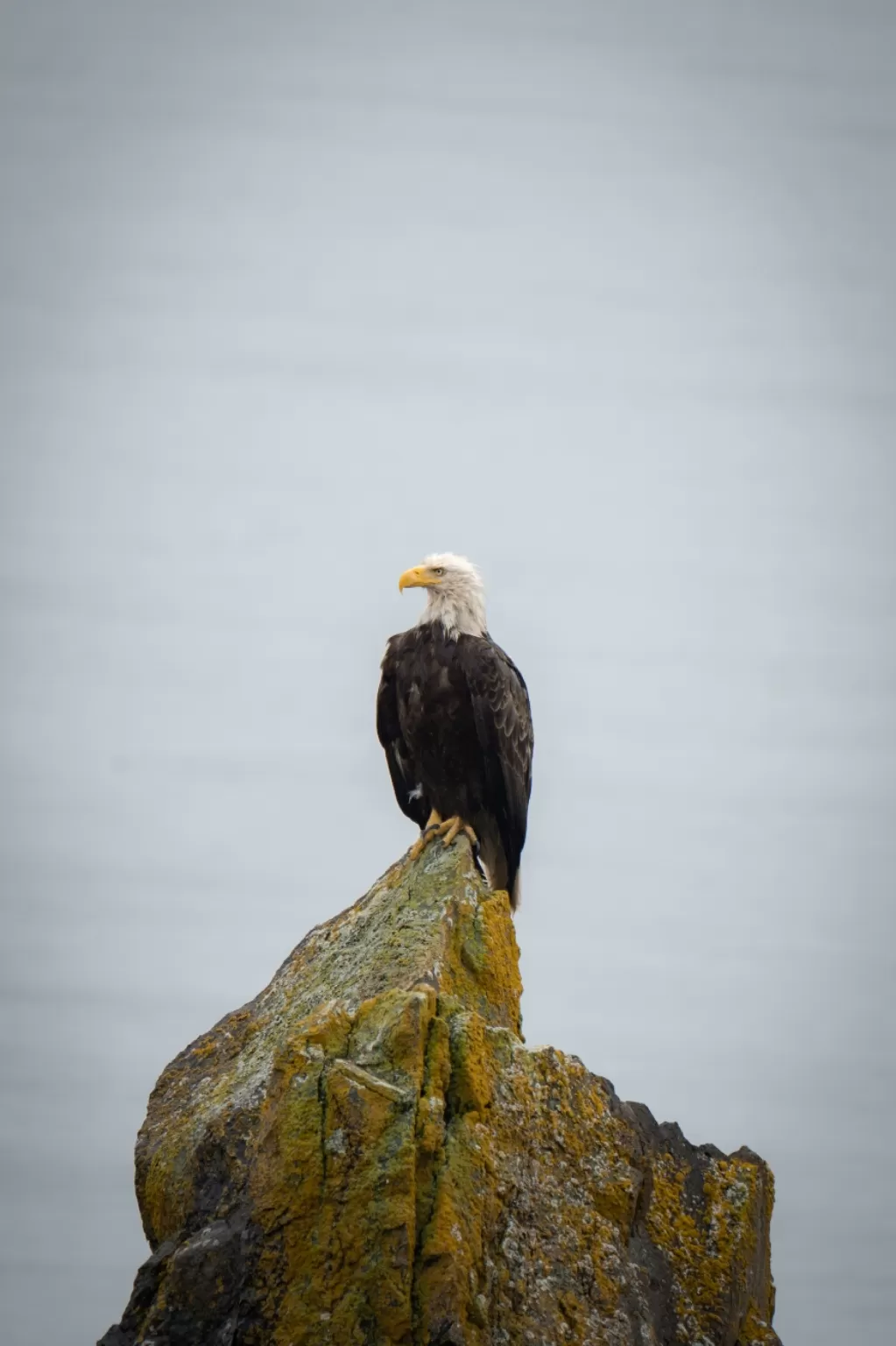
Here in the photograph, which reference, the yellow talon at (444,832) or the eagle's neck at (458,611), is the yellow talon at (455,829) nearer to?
the yellow talon at (444,832)

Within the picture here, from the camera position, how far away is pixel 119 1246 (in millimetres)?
41844

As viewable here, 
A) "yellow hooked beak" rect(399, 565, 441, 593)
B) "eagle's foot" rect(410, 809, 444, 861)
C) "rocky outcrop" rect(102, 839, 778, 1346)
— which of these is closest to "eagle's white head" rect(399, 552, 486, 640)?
"yellow hooked beak" rect(399, 565, 441, 593)

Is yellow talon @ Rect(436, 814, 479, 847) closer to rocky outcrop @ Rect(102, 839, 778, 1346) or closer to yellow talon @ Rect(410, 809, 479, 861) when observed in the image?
yellow talon @ Rect(410, 809, 479, 861)

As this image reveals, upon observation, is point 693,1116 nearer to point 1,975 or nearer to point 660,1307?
point 1,975

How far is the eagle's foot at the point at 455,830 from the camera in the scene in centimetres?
902

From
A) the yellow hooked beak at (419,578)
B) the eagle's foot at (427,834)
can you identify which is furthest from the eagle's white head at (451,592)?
the eagle's foot at (427,834)

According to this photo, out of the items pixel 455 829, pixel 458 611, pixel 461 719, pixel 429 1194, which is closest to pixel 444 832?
pixel 455 829

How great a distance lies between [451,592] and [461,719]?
102 centimetres

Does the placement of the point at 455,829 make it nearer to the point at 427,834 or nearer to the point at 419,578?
the point at 427,834

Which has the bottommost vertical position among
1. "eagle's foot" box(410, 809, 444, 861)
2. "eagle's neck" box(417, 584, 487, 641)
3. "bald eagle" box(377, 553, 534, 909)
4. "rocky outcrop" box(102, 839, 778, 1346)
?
"rocky outcrop" box(102, 839, 778, 1346)

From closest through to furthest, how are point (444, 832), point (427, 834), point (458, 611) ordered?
point (427, 834) < point (444, 832) < point (458, 611)

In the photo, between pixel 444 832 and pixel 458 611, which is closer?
pixel 444 832

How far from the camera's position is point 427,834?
9078 mm

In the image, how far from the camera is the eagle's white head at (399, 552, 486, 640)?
1004 centimetres
